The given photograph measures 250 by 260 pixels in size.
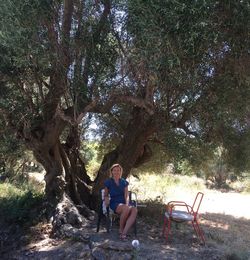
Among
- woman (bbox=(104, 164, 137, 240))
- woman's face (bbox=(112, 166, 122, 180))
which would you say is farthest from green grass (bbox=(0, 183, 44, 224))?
woman's face (bbox=(112, 166, 122, 180))

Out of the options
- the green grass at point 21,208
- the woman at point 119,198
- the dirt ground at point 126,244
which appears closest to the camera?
the dirt ground at point 126,244

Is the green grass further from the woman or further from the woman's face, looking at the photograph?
the woman's face

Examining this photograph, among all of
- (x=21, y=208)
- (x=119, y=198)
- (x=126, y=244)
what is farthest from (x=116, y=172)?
(x=21, y=208)

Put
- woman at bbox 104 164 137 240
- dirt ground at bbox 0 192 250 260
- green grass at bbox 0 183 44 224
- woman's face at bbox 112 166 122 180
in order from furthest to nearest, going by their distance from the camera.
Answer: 1. green grass at bbox 0 183 44 224
2. woman's face at bbox 112 166 122 180
3. woman at bbox 104 164 137 240
4. dirt ground at bbox 0 192 250 260

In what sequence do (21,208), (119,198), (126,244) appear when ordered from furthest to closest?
(21,208) → (119,198) → (126,244)

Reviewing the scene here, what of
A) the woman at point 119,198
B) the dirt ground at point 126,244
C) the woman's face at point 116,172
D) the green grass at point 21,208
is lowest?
the dirt ground at point 126,244

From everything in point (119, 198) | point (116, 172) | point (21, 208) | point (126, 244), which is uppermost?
point (116, 172)

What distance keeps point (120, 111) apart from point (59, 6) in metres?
4.34

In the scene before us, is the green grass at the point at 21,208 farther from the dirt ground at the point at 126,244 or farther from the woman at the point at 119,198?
the woman at the point at 119,198

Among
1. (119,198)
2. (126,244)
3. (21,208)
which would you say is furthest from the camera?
(21,208)

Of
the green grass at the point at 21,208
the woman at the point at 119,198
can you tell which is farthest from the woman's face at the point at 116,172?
the green grass at the point at 21,208

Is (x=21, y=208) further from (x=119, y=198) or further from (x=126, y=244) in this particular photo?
(x=126, y=244)

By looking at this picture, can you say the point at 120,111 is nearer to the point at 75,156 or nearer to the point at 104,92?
the point at 75,156

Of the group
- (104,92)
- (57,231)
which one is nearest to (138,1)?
(104,92)
